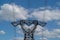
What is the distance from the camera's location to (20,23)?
200 feet

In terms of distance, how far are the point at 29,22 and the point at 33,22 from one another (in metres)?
0.64

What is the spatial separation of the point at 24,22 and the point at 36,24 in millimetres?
1606

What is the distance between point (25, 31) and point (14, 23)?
2.29 meters

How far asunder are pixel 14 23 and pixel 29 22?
2390 millimetres

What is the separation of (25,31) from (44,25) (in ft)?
8.59

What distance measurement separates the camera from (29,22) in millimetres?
59938

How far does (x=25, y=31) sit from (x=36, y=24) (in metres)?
1.73

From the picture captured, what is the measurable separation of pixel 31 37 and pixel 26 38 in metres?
0.67

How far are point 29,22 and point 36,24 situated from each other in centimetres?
100

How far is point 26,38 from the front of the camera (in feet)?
195

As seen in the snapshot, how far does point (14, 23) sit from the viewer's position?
61281mm

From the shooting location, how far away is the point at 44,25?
6034cm

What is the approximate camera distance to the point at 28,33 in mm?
59750
